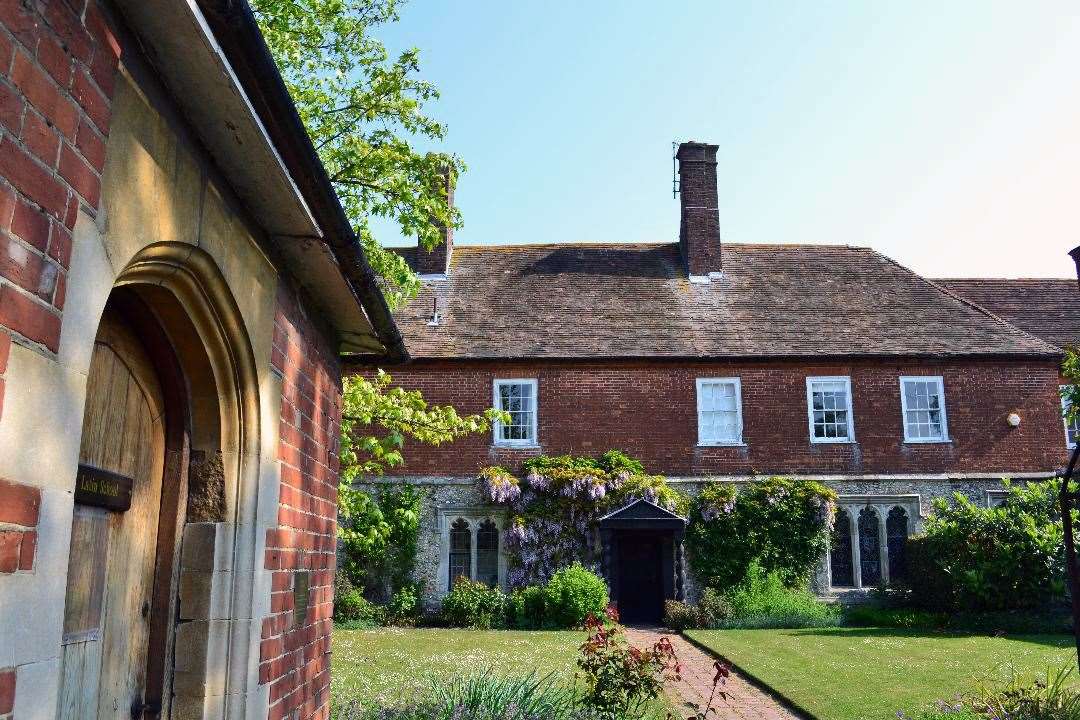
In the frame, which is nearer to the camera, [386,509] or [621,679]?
[621,679]

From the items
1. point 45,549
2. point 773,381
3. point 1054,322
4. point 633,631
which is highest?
point 1054,322

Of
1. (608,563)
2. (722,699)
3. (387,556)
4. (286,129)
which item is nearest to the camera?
(286,129)

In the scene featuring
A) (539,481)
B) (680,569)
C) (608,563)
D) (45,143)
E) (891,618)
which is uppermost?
(539,481)

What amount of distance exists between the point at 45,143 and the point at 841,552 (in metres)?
20.4

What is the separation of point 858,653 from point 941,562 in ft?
18.2

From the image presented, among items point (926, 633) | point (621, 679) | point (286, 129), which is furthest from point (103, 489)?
point (926, 633)

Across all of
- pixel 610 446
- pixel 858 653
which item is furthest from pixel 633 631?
pixel 858 653

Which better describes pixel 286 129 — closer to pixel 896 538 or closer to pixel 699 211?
pixel 896 538

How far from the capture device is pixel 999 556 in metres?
17.0

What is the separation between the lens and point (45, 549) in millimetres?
2039

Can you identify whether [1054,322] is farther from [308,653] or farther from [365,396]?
[308,653]

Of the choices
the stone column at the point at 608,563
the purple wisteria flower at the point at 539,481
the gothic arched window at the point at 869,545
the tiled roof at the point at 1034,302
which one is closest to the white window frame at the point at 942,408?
the gothic arched window at the point at 869,545

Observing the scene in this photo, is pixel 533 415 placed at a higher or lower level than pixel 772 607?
higher

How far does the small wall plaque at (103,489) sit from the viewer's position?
2.86 metres
